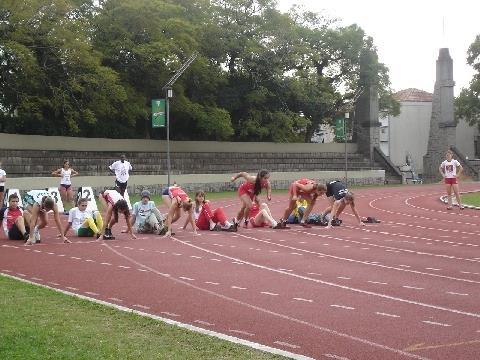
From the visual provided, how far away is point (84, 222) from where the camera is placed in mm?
16328

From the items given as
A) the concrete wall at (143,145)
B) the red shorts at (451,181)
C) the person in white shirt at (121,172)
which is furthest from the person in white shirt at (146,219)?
the concrete wall at (143,145)

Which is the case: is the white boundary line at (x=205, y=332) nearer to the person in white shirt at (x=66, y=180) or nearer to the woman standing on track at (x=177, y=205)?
the woman standing on track at (x=177, y=205)

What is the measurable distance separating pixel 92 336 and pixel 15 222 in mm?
9617

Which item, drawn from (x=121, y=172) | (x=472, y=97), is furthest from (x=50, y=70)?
(x=472, y=97)

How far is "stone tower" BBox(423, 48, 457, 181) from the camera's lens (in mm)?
57812

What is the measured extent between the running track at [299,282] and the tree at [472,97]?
50274 millimetres

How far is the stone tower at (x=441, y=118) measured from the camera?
190ft

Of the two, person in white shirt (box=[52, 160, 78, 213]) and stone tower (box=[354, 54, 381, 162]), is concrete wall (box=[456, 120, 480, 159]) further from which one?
person in white shirt (box=[52, 160, 78, 213])

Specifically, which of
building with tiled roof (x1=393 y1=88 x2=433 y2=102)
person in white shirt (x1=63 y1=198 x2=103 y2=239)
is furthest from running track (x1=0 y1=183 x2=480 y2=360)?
building with tiled roof (x1=393 y1=88 x2=433 y2=102)

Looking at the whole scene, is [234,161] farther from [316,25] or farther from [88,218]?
[88,218]

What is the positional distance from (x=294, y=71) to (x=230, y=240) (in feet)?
120

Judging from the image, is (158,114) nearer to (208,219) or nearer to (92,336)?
(208,219)

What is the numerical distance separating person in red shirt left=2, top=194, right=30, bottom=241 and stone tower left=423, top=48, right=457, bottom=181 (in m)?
47.1

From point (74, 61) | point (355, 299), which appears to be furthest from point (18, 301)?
point (74, 61)
